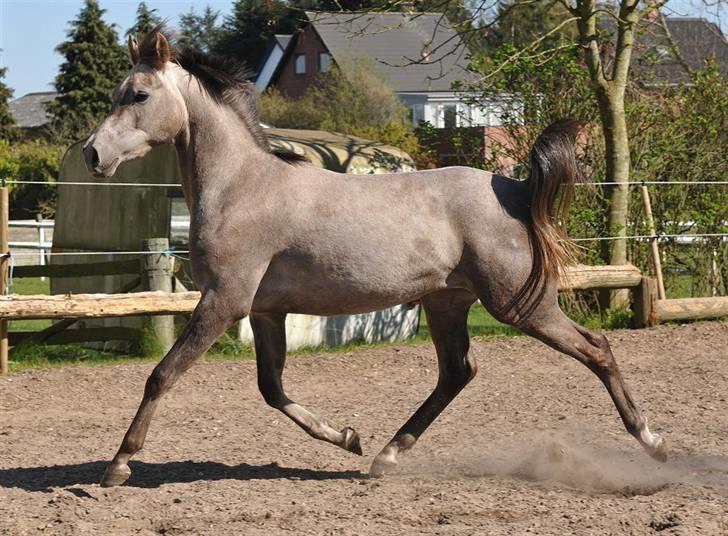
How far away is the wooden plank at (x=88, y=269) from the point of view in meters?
10.6

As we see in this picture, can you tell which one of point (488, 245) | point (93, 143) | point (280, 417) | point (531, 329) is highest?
point (93, 143)

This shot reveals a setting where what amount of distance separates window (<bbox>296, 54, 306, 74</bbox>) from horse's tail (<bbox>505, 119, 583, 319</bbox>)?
53390 millimetres

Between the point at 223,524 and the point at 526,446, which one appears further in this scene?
the point at 526,446

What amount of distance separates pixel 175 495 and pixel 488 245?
1986 mm

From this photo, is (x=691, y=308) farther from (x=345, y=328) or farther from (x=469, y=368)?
(x=469, y=368)

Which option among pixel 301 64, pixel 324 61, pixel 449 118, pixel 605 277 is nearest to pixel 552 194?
pixel 605 277

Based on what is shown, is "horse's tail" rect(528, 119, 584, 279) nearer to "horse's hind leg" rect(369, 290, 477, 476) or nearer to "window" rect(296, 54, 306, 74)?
"horse's hind leg" rect(369, 290, 477, 476)

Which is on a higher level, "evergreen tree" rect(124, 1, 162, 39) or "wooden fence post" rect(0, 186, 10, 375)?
"evergreen tree" rect(124, 1, 162, 39)

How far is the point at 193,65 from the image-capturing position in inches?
227

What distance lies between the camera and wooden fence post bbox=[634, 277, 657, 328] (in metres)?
11.9

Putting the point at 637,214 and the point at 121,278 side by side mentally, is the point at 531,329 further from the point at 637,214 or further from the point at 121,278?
the point at 637,214

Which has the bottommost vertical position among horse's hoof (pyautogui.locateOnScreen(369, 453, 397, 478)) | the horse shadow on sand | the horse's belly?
the horse shadow on sand

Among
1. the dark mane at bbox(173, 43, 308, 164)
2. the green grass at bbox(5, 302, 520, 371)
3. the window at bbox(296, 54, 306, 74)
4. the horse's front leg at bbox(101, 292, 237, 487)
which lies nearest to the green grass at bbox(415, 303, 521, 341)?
the green grass at bbox(5, 302, 520, 371)

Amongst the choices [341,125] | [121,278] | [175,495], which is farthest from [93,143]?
[341,125]
